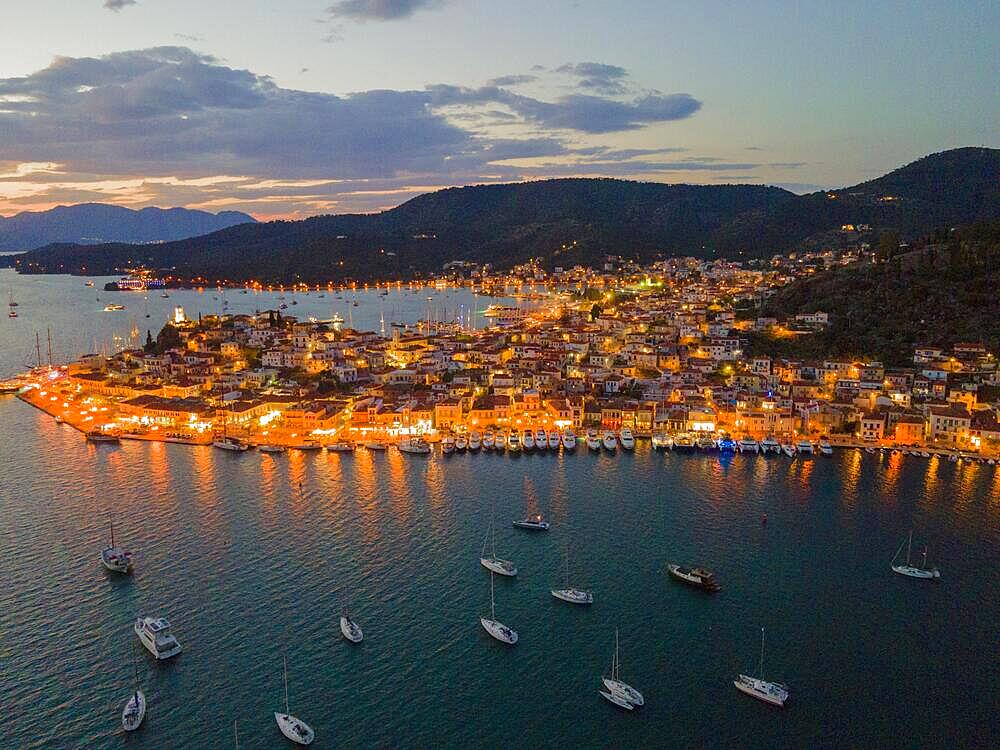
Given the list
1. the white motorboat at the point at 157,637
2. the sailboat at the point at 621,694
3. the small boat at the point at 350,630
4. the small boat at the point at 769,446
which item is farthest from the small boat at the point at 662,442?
the white motorboat at the point at 157,637

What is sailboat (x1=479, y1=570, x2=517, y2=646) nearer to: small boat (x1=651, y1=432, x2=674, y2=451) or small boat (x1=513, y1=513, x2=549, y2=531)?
Answer: small boat (x1=513, y1=513, x2=549, y2=531)

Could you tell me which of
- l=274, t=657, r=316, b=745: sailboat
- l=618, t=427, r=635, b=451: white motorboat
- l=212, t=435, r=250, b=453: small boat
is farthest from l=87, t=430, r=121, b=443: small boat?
l=618, t=427, r=635, b=451: white motorboat

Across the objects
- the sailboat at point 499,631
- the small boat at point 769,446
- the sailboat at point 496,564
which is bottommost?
the sailboat at point 499,631

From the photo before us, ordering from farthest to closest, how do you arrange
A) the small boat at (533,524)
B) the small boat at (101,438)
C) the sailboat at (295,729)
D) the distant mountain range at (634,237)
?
the distant mountain range at (634,237), the small boat at (101,438), the small boat at (533,524), the sailboat at (295,729)

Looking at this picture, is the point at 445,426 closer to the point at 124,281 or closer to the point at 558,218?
the point at 124,281

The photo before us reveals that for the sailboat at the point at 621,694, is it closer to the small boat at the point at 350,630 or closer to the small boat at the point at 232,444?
the small boat at the point at 350,630

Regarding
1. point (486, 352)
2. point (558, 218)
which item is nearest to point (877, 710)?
A: point (486, 352)
